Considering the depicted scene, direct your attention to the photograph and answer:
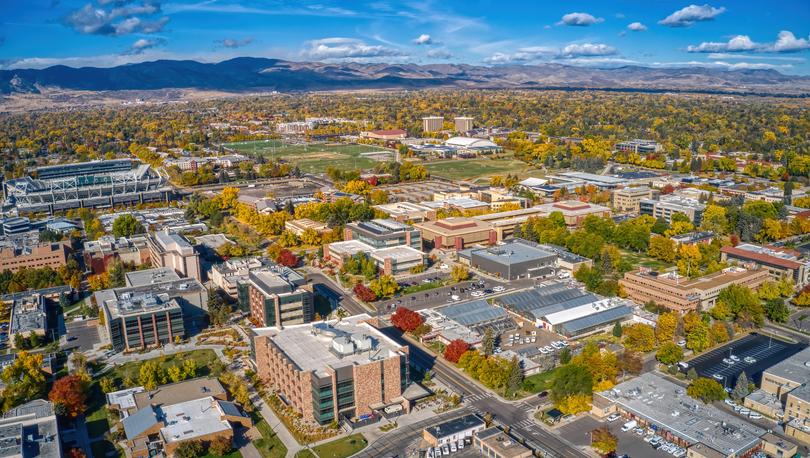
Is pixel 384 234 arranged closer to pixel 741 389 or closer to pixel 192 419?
pixel 192 419

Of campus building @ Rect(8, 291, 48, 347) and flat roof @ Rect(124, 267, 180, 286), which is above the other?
flat roof @ Rect(124, 267, 180, 286)

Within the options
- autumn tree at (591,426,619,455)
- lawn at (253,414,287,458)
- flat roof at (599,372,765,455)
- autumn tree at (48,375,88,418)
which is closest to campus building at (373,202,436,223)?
flat roof at (599,372,765,455)

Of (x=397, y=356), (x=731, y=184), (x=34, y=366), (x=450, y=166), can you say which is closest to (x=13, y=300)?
(x=34, y=366)

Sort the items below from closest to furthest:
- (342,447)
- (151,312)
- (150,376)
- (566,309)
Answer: (342,447), (150,376), (151,312), (566,309)

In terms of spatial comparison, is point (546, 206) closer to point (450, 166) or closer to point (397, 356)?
point (450, 166)

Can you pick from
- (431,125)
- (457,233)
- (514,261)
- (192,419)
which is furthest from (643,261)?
(431,125)

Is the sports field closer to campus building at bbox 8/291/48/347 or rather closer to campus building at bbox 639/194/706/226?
campus building at bbox 639/194/706/226
